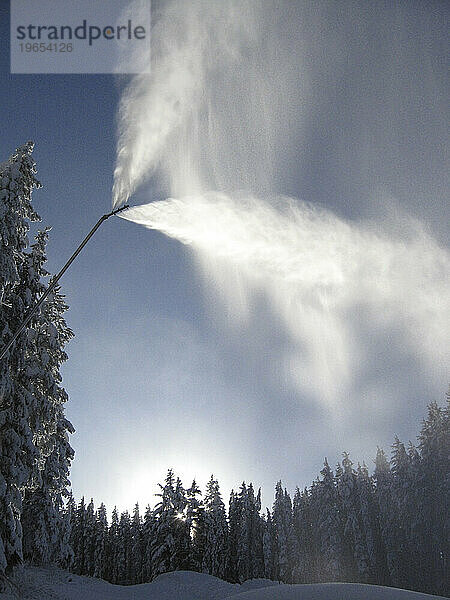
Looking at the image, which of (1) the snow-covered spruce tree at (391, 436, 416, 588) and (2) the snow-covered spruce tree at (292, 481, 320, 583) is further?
(2) the snow-covered spruce tree at (292, 481, 320, 583)

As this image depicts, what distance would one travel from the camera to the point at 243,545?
74375 mm

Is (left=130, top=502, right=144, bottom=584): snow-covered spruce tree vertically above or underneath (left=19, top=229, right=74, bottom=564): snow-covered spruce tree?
underneath

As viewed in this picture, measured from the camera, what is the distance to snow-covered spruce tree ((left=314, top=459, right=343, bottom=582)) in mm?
53781

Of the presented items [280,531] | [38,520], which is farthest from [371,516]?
[38,520]

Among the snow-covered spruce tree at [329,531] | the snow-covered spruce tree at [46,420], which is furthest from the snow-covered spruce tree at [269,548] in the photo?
the snow-covered spruce tree at [46,420]

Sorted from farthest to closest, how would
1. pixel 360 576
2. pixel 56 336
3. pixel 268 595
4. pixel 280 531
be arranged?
1. pixel 280 531
2. pixel 360 576
3. pixel 56 336
4. pixel 268 595

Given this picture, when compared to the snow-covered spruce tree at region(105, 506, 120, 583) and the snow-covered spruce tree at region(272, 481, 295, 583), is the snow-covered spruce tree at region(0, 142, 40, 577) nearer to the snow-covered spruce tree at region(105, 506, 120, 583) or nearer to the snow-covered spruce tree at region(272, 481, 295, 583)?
the snow-covered spruce tree at region(272, 481, 295, 583)

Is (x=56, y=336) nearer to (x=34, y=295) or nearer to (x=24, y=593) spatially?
(x=34, y=295)

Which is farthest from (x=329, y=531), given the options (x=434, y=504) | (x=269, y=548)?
(x=269, y=548)

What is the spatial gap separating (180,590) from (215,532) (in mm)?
38385

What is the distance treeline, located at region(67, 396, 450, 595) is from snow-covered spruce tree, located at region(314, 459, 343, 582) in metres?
0.11

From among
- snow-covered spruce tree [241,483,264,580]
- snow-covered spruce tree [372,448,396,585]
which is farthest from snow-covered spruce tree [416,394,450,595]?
snow-covered spruce tree [241,483,264,580]

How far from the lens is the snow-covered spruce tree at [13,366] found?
58.0ft

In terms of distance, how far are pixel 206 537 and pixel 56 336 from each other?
5295 centimetres
